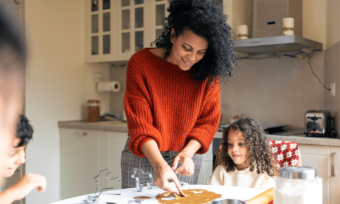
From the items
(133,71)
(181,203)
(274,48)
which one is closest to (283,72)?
(274,48)

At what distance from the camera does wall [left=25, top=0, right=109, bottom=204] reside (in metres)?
2.68

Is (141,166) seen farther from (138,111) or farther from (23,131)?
(23,131)

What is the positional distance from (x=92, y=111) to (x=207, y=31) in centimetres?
205

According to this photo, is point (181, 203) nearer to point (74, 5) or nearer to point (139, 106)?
point (139, 106)

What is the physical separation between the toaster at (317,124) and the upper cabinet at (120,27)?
→ 137 centimetres

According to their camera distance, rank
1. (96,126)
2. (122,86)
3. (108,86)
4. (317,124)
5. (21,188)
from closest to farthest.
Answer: (21,188) → (317,124) → (96,126) → (108,86) → (122,86)

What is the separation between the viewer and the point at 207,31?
109 cm

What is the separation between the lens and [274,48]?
231 cm

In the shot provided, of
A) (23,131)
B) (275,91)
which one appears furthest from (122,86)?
(23,131)

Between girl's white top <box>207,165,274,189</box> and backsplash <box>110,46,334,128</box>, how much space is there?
93cm

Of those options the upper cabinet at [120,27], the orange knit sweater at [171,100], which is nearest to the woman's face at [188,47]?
the orange knit sweater at [171,100]

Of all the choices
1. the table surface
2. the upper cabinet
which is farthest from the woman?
the upper cabinet

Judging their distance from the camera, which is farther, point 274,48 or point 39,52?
point 39,52

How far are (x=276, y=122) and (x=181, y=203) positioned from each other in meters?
1.68
